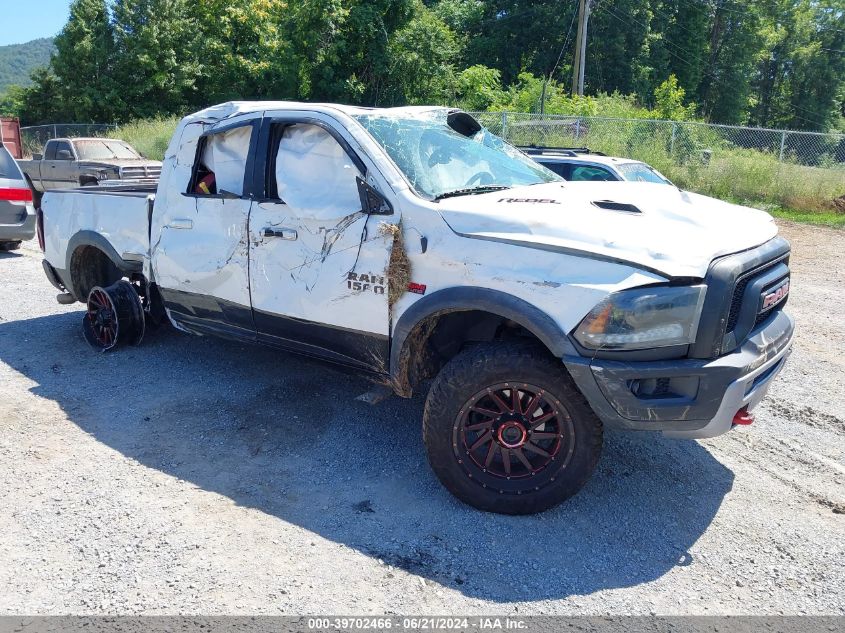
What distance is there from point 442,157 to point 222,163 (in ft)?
5.35

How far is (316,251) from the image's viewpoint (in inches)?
169

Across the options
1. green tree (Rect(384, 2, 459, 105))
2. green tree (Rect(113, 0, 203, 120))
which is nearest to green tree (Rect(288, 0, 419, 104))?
green tree (Rect(384, 2, 459, 105))

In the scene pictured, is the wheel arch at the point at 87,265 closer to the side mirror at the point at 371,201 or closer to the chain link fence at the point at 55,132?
the side mirror at the point at 371,201

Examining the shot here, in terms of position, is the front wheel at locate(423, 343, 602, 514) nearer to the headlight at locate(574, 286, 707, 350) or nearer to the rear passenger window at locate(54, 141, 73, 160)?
the headlight at locate(574, 286, 707, 350)

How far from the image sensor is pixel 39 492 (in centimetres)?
397

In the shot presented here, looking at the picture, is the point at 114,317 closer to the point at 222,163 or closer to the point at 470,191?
the point at 222,163

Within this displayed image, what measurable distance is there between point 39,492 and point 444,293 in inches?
98.3

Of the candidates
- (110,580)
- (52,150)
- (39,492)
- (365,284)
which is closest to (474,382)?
(365,284)

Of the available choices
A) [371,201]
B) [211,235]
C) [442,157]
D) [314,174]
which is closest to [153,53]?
[211,235]

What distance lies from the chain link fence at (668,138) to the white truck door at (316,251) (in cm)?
1368

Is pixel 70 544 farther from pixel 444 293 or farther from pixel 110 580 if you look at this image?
pixel 444 293

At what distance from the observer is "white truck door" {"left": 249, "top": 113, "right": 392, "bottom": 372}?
408cm

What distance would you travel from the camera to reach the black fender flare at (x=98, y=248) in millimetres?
5902

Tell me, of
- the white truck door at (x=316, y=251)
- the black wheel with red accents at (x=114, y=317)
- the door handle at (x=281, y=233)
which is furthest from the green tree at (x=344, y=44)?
the door handle at (x=281, y=233)
